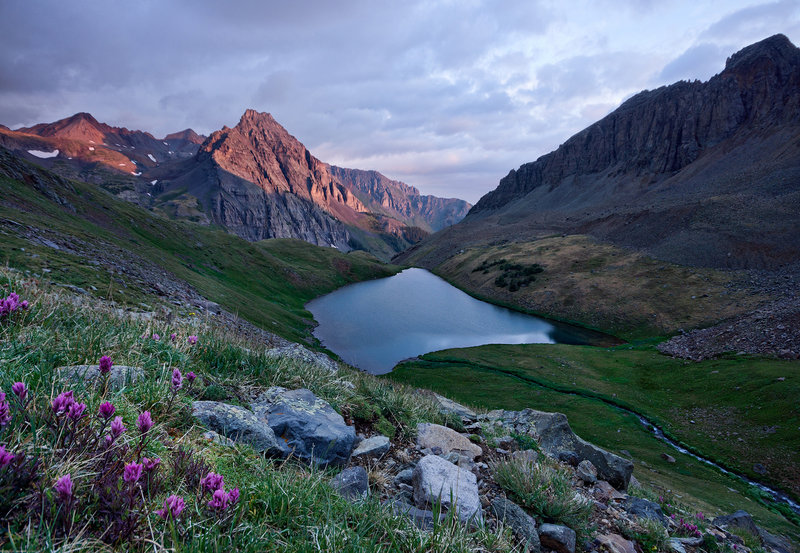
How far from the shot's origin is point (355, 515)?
326 cm

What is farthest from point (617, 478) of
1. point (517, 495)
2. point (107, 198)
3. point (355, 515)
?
point (107, 198)

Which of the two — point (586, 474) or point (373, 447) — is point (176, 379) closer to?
point (373, 447)

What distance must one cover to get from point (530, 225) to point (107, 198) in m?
145

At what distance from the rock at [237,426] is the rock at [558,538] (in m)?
3.71

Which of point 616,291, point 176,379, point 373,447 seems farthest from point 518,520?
point 616,291

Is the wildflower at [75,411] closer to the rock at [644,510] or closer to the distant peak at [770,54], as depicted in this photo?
the rock at [644,510]

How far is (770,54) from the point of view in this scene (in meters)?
137

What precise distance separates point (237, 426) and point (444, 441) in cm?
415

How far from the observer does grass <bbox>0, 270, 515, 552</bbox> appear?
2.12m

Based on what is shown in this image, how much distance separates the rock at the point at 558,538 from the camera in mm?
4391

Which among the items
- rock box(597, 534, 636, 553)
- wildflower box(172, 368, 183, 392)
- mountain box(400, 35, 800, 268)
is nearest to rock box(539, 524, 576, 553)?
rock box(597, 534, 636, 553)

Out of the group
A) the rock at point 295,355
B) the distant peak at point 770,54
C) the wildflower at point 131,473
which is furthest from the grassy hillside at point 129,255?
the distant peak at point 770,54

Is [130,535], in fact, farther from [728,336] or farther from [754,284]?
[754,284]

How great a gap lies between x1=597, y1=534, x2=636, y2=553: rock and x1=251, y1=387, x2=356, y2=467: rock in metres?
3.91
